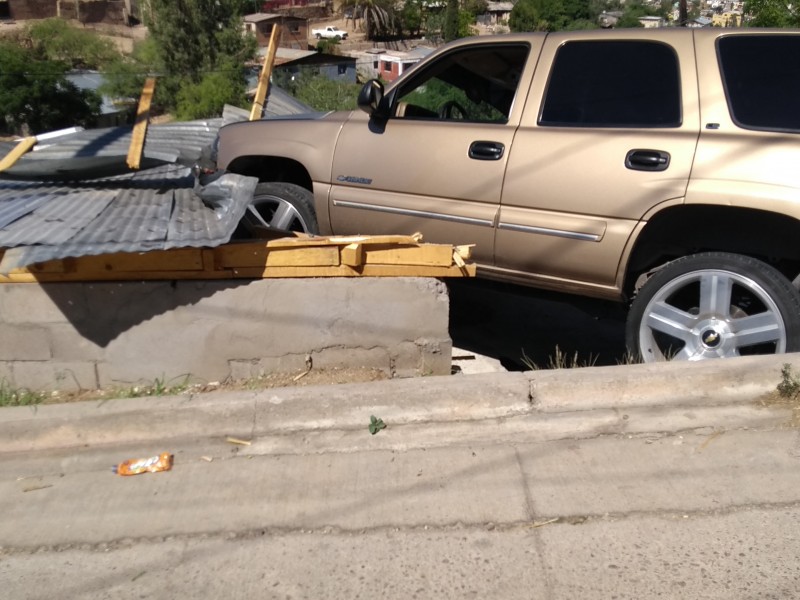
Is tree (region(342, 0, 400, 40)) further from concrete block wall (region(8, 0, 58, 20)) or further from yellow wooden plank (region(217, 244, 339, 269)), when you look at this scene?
yellow wooden plank (region(217, 244, 339, 269))

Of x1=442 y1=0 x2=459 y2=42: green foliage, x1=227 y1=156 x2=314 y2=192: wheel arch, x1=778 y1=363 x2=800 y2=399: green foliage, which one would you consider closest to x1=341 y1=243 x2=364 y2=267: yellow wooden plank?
x1=227 y1=156 x2=314 y2=192: wheel arch

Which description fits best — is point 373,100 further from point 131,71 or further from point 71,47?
point 71,47

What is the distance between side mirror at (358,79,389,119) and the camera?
5.22 m

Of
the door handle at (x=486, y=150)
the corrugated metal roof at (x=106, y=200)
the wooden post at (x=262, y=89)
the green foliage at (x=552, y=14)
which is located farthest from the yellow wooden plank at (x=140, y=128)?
the green foliage at (x=552, y=14)

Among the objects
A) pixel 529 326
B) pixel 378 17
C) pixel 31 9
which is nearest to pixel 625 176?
pixel 529 326

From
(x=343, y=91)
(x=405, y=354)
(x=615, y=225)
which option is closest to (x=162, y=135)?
(x=405, y=354)

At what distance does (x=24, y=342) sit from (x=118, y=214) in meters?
0.88

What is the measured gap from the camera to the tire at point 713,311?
4.17 metres

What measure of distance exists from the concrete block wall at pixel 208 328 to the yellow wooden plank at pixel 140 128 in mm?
802

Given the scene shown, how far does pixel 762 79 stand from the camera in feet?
14.3

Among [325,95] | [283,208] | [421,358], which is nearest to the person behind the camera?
[421,358]

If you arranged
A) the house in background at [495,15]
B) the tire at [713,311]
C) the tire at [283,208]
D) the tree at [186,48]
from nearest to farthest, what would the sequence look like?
1. the tire at [713,311]
2. the tire at [283,208]
3. the tree at [186,48]
4. the house in background at [495,15]

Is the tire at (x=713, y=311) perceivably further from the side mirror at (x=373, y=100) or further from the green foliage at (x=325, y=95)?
the green foliage at (x=325, y=95)

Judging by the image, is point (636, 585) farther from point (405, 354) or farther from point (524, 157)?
point (524, 157)
